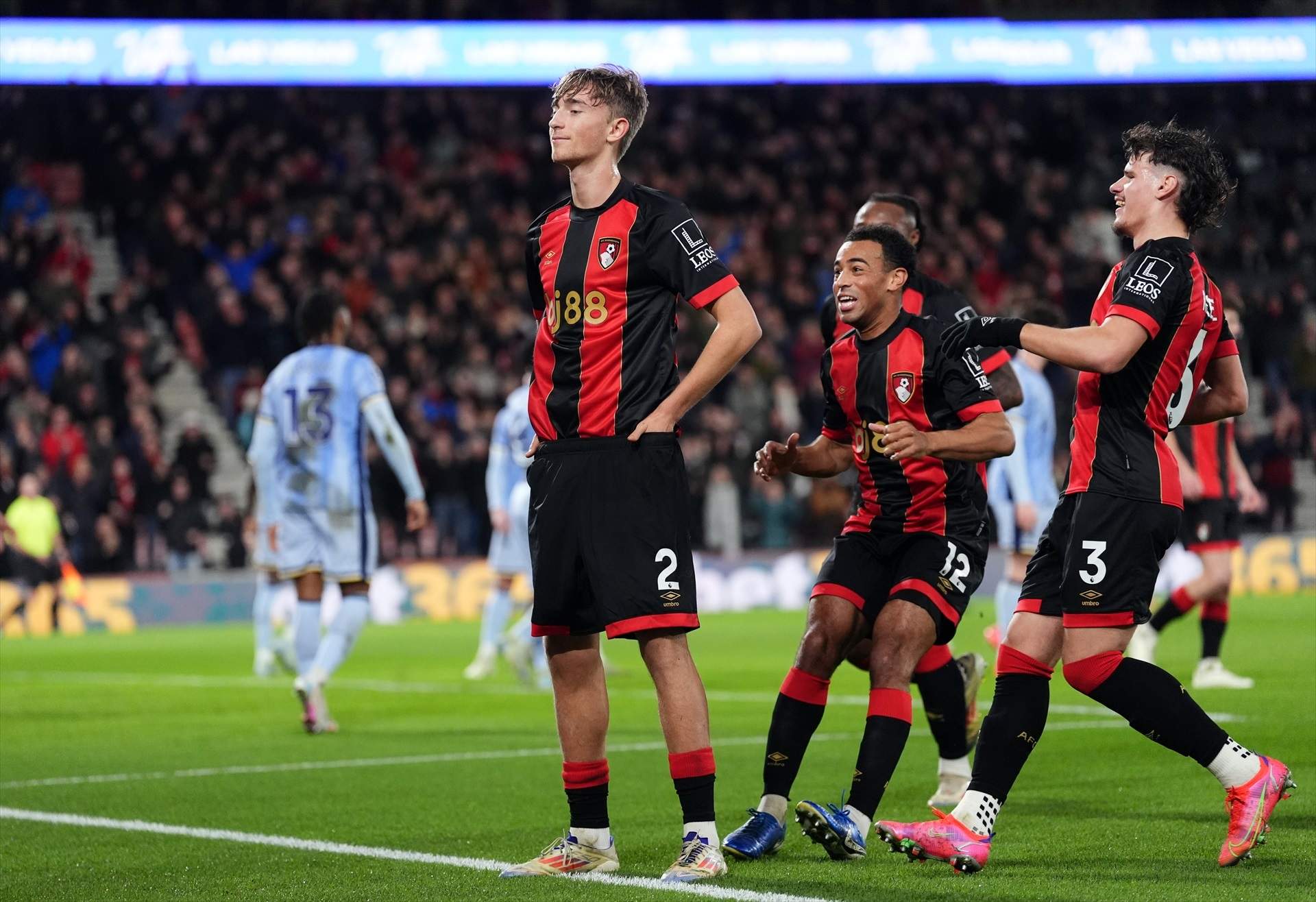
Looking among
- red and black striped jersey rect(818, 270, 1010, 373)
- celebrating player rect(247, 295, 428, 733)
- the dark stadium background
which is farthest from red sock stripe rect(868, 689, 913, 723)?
the dark stadium background

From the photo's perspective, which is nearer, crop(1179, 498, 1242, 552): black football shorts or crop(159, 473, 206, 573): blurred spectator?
crop(1179, 498, 1242, 552): black football shorts

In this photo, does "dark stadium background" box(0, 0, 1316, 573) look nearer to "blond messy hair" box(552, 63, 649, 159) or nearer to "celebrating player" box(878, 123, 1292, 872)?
"blond messy hair" box(552, 63, 649, 159)

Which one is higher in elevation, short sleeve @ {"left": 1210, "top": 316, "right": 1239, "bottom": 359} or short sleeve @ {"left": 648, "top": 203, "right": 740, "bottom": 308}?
short sleeve @ {"left": 648, "top": 203, "right": 740, "bottom": 308}

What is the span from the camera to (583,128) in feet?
18.2

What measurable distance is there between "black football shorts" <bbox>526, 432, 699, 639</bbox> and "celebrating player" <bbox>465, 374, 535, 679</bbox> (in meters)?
7.51

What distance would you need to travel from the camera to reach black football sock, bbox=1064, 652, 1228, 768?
551cm

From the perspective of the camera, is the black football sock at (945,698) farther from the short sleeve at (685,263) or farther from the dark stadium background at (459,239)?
the dark stadium background at (459,239)

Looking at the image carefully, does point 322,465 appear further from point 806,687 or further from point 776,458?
point 806,687

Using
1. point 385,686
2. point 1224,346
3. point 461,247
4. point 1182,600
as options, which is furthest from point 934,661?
point 461,247

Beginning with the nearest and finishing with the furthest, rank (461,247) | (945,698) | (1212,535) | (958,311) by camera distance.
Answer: (958,311) < (945,698) < (1212,535) < (461,247)

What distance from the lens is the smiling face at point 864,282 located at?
246 inches

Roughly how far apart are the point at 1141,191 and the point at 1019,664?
150 cm

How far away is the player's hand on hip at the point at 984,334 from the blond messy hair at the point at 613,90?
113cm

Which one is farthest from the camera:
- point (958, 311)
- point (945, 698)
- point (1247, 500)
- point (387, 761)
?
point (1247, 500)
